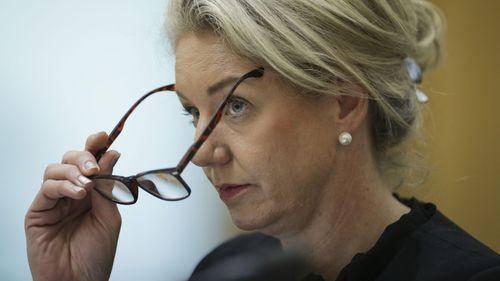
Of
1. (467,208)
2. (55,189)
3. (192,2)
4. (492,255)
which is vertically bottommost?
(467,208)

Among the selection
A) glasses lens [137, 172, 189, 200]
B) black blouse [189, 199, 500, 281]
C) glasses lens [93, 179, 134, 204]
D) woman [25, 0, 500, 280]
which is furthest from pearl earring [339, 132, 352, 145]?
glasses lens [93, 179, 134, 204]

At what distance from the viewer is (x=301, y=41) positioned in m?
1.01

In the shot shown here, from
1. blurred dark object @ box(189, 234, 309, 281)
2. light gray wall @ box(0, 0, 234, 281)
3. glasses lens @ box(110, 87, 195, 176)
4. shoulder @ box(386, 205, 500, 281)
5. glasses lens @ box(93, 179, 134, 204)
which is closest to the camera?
shoulder @ box(386, 205, 500, 281)

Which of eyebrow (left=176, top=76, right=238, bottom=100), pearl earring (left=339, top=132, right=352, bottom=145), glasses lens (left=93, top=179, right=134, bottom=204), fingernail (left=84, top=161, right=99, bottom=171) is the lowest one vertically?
pearl earring (left=339, top=132, right=352, bottom=145)

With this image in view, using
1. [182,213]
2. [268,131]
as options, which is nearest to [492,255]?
[268,131]

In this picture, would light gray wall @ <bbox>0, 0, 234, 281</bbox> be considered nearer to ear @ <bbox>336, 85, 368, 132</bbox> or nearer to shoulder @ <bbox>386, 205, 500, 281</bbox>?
ear @ <bbox>336, 85, 368, 132</bbox>

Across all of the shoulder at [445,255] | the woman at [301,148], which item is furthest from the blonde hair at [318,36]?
the shoulder at [445,255]

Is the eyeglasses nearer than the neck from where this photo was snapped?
Yes

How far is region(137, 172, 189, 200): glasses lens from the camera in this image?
1001 mm

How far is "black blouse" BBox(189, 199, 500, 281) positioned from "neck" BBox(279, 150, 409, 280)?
53mm

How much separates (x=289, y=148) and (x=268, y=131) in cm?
5

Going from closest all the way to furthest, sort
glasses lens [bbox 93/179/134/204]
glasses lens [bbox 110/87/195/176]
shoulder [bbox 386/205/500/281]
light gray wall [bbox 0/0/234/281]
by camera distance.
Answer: shoulder [bbox 386/205/500/281], glasses lens [bbox 93/179/134/204], light gray wall [bbox 0/0/234/281], glasses lens [bbox 110/87/195/176]

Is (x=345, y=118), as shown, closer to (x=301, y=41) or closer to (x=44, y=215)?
(x=301, y=41)

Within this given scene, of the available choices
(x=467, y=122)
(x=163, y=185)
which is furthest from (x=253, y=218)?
(x=467, y=122)
